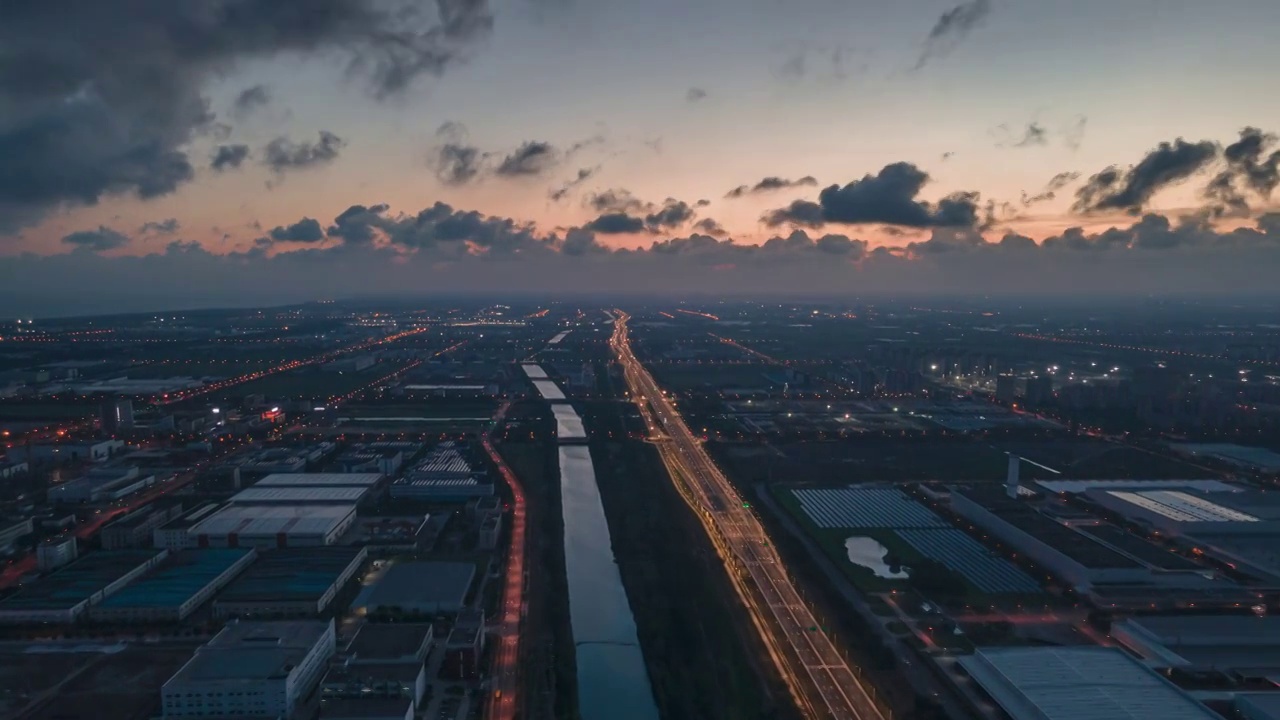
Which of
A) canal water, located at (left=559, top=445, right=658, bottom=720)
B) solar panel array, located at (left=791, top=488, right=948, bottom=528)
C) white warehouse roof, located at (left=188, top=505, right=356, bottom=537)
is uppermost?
white warehouse roof, located at (left=188, top=505, right=356, bottom=537)

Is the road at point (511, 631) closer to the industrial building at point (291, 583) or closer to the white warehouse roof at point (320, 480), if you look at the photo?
the industrial building at point (291, 583)

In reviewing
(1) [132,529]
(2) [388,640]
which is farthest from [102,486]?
(2) [388,640]

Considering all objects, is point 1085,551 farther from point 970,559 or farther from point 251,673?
point 251,673

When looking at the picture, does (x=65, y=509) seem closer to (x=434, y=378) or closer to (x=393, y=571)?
(x=393, y=571)

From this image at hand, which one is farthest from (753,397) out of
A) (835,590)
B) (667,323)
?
(667,323)

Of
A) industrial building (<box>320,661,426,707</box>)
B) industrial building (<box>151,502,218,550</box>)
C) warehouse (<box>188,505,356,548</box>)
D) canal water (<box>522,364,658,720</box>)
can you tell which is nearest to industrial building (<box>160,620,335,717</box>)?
industrial building (<box>320,661,426,707</box>)

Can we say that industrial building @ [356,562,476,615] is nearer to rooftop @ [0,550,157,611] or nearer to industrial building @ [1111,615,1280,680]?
rooftop @ [0,550,157,611]

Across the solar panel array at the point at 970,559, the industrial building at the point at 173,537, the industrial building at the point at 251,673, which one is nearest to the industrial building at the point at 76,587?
the industrial building at the point at 173,537
